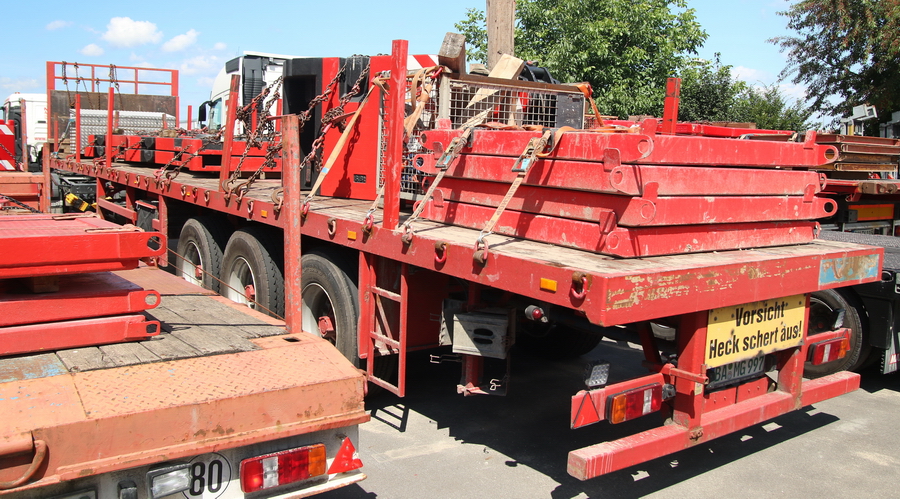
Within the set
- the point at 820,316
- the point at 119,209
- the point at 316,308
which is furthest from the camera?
the point at 119,209

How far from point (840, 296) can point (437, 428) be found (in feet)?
11.2

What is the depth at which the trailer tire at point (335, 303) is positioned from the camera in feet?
16.2

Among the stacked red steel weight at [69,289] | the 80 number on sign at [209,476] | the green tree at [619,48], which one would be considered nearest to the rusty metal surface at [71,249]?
the stacked red steel weight at [69,289]

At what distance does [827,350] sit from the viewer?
4418 mm

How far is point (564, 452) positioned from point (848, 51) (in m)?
17.6

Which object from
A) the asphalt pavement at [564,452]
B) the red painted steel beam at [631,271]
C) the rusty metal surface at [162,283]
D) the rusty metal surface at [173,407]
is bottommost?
the asphalt pavement at [564,452]

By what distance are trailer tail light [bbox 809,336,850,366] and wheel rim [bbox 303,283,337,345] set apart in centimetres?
315

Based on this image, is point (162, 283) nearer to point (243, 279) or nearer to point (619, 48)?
point (243, 279)

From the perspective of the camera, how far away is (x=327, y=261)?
5230mm

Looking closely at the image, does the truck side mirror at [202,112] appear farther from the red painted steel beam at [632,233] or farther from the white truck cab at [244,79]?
the red painted steel beam at [632,233]

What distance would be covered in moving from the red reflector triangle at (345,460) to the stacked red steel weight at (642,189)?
1.53 meters

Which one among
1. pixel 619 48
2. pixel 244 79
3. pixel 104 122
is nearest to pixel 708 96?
pixel 619 48

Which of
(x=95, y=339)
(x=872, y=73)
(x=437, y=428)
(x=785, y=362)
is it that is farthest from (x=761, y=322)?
(x=872, y=73)

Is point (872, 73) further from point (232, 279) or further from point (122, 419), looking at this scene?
point (122, 419)
